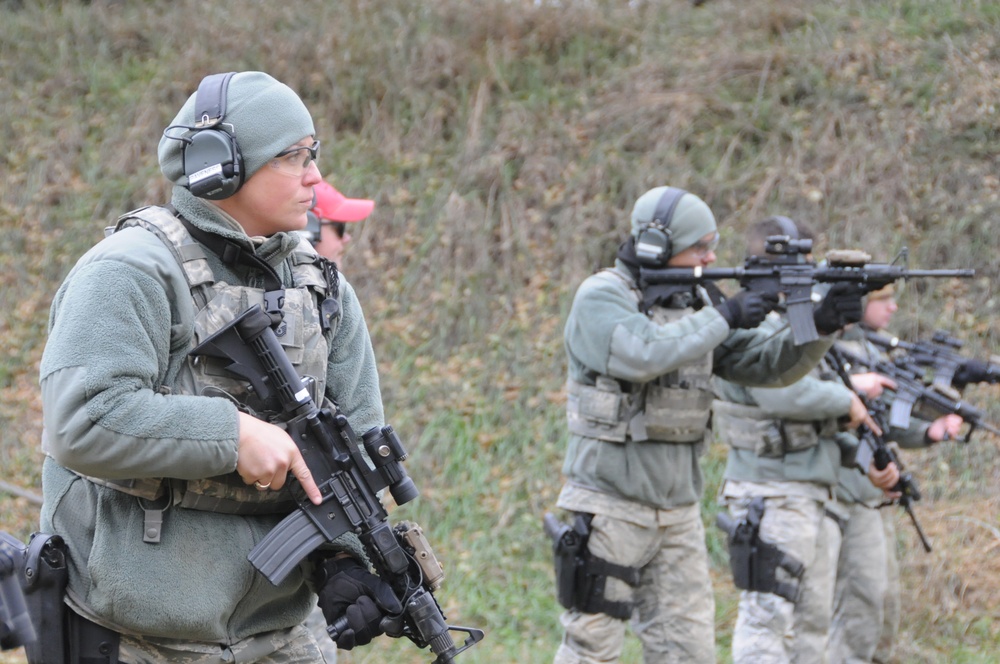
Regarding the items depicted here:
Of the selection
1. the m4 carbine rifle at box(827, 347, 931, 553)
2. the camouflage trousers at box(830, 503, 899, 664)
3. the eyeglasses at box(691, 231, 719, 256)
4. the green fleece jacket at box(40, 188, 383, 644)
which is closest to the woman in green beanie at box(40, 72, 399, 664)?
the green fleece jacket at box(40, 188, 383, 644)

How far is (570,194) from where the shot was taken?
1060 cm

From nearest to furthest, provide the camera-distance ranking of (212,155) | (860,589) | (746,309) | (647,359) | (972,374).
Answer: (212,155) < (647,359) < (746,309) < (860,589) < (972,374)

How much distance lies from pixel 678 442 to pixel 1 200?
9129 millimetres

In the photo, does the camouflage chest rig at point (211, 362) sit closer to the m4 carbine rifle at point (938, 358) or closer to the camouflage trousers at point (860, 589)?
the camouflage trousers at point (860, 589)

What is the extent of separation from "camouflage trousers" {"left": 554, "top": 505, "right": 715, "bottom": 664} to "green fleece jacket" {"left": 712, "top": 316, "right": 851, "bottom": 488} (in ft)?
2.48

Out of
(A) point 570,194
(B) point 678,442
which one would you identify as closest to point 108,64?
(A) point 570,194

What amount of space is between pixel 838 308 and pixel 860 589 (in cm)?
206

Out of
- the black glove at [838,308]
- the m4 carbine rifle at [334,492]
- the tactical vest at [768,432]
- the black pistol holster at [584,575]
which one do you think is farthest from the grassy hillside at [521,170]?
the m4 carbine rifle at [334,492]

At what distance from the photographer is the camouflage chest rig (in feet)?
8.89

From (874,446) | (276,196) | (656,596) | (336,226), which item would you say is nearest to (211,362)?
(276,196)

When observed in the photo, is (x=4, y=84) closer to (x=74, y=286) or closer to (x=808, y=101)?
(x=808, y=101)

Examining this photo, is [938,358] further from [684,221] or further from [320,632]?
[320,632]

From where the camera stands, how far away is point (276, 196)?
113 inches

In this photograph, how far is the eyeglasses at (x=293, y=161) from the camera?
286cm
